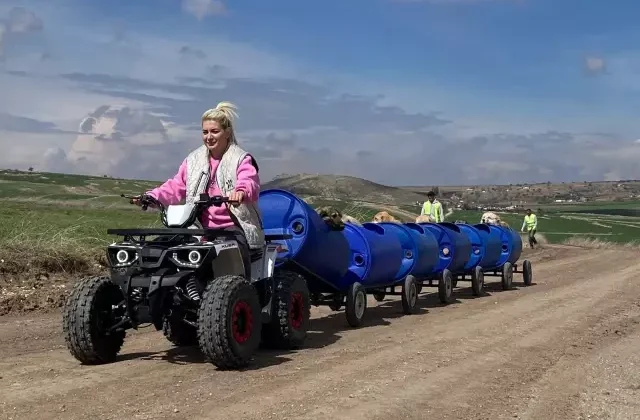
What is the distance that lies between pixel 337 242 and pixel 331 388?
4.78 m

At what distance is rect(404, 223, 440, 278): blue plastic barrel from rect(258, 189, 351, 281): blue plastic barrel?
3.13m

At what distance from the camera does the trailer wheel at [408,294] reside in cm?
1338

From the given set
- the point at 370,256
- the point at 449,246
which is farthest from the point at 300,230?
the point at 449,246

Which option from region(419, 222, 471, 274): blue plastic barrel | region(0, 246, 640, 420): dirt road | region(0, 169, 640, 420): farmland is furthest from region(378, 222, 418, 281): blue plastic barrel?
region(419, 222, 471, 274): blue plastic barrel

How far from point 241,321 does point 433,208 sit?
A: 1258 cm

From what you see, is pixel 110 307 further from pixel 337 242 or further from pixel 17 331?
pixel 337 242

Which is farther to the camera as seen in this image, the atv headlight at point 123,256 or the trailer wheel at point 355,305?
A: the trailer wheel at point 355,305

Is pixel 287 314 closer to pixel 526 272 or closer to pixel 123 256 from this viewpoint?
pixel 123 256

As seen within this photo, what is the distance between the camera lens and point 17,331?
35.5ft

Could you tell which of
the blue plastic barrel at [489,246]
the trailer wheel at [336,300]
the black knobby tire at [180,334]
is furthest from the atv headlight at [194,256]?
the blue plastic barrel at [489,246]

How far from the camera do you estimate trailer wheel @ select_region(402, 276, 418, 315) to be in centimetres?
1338

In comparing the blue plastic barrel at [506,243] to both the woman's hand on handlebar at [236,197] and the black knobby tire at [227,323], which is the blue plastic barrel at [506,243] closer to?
the black knobby tire at [227,323]

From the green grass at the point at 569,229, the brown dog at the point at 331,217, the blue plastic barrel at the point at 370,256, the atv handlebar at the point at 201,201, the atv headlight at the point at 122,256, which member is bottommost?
the green grass at the point at 569,229

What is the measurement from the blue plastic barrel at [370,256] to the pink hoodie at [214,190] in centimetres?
391
